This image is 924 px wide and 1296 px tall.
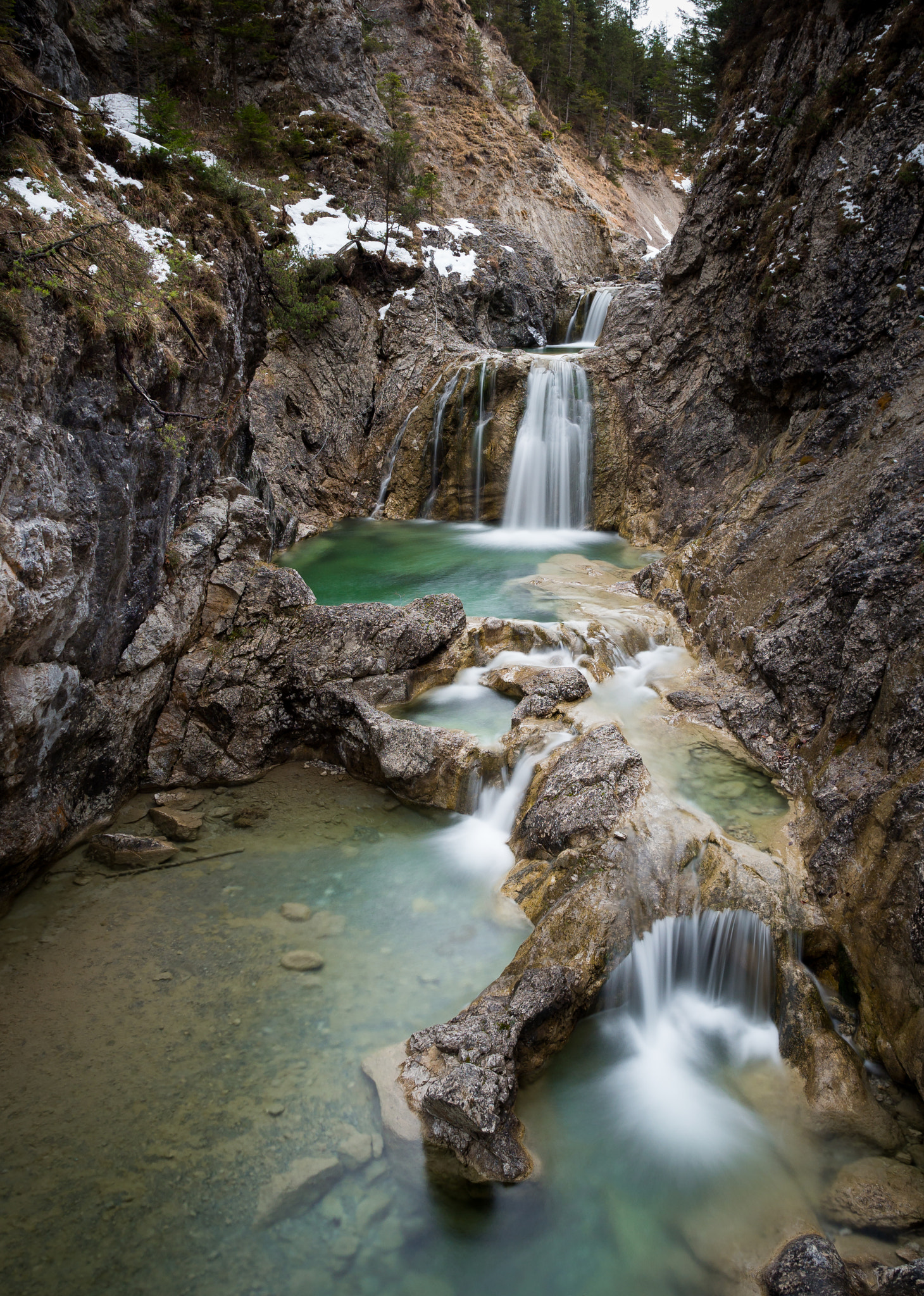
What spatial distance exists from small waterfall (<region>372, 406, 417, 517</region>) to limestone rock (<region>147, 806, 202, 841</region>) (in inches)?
472

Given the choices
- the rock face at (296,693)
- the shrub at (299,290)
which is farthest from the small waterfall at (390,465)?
the rock face at (296,693)

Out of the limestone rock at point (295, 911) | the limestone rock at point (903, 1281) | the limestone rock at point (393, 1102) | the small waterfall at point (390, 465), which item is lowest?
the limestone rock at point (393, 1102)

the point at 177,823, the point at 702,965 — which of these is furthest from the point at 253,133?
the point at 702,965

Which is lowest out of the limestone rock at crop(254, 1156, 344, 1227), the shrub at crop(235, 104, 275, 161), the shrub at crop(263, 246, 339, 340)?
the limestone rock at crop(254, 1156, 344, 1227)

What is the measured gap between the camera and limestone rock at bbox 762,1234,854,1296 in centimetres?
317

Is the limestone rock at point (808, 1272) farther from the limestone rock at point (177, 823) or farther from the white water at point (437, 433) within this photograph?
the white water at point (437, 433)

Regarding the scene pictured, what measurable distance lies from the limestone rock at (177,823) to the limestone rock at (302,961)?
1901 mm

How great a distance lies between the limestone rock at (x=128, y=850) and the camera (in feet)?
19.8

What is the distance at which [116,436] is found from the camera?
6367 mm

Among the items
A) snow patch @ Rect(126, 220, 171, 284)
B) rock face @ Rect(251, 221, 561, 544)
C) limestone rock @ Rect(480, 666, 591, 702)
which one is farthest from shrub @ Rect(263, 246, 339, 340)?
limestone rock @ Rect(480, 666, 591, 702)

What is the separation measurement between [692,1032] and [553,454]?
43.7 feet

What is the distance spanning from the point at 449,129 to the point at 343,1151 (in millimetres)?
34283

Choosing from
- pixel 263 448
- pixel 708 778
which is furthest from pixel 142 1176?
pixel 263 448

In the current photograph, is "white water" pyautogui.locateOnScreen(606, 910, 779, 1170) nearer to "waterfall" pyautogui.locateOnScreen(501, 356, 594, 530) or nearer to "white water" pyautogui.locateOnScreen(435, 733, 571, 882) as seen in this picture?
"white water" pyautogui.locateOnScreen(435, 733, 571, 882)
